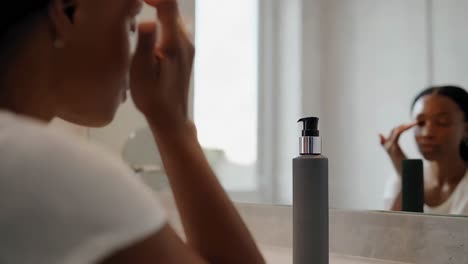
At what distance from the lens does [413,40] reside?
776 millimetres

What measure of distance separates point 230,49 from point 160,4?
470 millimetres

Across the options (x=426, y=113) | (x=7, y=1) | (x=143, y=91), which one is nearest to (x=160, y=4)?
(x=143, y=91)

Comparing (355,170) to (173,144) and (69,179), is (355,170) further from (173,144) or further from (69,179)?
(69,179)

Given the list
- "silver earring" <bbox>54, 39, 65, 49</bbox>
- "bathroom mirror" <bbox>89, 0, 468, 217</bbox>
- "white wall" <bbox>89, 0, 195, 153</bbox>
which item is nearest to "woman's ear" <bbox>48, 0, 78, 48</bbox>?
"silver earring" <bbox>54, 39, 65, 49</bbox>

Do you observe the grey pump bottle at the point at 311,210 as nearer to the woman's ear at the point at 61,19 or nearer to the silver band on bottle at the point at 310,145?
the silver band on bottle at the point at 310,145

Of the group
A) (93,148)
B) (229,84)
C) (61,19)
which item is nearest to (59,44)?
(61,19)

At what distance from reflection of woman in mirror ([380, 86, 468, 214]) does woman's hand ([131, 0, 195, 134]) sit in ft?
1.24

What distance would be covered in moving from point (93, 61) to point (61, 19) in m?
0.05

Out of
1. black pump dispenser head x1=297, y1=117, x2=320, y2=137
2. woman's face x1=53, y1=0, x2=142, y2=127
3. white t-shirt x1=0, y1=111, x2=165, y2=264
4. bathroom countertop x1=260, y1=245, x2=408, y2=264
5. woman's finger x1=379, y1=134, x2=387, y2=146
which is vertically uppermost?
woman's face x1=53, y1=0, x2=142, y2=127

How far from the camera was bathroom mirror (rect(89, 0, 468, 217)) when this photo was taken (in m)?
0.77

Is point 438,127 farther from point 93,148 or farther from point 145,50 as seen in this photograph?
point 93,148

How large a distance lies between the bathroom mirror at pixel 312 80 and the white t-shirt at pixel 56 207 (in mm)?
561

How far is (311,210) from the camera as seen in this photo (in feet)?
2.20

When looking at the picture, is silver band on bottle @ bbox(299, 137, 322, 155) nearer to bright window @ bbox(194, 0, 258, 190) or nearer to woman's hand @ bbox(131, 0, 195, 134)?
woman's hand @ bbox(131, 0, 195, 134)
